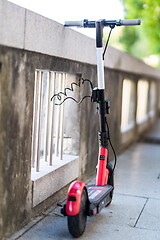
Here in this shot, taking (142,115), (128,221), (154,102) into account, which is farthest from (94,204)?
(154,102)

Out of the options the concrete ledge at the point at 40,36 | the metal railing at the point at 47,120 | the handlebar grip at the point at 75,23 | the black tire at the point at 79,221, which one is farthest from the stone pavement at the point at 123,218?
the handlebar grip at the point at 75,23

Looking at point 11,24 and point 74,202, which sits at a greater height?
point 11,24

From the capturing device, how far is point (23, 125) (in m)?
3.76

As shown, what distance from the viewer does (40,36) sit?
3.97 metres

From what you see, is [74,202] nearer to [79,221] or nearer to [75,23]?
[79,221]

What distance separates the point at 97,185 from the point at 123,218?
1.35 ft

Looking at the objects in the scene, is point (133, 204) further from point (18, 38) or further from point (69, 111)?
point (18, 38)

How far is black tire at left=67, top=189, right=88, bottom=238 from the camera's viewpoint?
3.69 meters

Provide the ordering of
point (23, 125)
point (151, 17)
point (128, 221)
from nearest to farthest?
1. point (23, 125)
2. point (128, 221)
3. point (151, 17)

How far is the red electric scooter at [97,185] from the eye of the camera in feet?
12.1

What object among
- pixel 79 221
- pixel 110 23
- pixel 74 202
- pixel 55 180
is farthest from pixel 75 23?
pixel 79 221

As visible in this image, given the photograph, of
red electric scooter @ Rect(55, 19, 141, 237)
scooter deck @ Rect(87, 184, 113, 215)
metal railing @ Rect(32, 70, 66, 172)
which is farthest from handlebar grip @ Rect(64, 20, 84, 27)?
scooter deck @ Rect(87, 184, 113, 215)

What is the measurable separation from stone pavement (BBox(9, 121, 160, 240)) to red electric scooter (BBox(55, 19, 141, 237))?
0.57ft

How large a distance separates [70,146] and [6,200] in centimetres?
194
